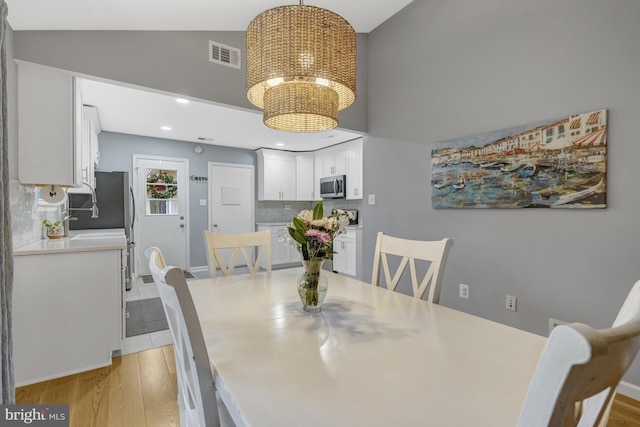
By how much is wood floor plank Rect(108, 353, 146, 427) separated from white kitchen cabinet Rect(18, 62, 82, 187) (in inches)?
54.4

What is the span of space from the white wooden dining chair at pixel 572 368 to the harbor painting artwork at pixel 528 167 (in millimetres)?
1984

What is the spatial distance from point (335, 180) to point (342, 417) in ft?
15.9

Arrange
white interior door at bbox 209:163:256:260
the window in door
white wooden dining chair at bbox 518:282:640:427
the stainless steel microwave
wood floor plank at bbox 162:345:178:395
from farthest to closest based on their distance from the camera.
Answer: white interior door at bbox 209:163:256:260
the stainless steel microwave
the window in door
wood floor plank at bbox 162:345:178:395
white wooden dining chair at bbox 518:282:640:427

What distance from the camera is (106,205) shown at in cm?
389

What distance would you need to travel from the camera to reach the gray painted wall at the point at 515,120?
1.80 metres

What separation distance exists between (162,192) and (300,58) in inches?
184

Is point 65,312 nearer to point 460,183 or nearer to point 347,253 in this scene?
point 460,183

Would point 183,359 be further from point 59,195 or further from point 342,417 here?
point 59,195

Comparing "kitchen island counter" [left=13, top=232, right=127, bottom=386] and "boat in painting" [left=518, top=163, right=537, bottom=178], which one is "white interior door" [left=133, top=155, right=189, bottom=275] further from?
"boat in painting" [left=518, top=163, right=537, bottom=178]

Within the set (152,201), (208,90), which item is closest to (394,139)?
(208,90)

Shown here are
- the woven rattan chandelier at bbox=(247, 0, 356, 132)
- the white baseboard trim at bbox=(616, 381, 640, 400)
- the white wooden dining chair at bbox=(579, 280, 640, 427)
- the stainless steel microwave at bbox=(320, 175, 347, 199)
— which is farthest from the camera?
the stainless steel microwave at bbox=(320, 175, 347, 199)

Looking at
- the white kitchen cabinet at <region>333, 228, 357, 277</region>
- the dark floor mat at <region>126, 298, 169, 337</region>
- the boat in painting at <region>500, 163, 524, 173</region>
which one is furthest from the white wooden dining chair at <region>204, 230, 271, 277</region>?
the white kitchen cabinet at <region>333, 228, 357, 277</region>

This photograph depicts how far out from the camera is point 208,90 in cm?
263

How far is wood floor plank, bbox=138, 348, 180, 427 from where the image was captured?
5.49 ft
